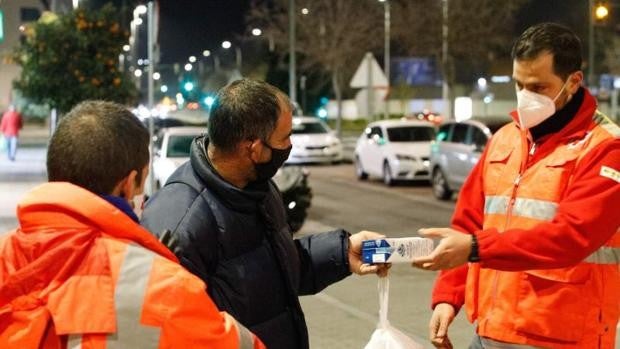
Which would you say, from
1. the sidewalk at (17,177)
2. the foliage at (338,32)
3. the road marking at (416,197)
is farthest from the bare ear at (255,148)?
the foliage at (338,32)

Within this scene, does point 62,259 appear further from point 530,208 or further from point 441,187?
point 441,187

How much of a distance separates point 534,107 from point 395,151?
799 inches

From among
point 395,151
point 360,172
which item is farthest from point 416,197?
point 360,172

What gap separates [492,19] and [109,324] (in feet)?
174

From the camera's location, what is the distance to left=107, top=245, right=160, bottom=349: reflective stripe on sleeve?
214 centimetres

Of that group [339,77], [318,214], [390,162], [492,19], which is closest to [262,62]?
[339,77]

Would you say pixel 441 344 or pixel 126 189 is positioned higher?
pixel 126 189

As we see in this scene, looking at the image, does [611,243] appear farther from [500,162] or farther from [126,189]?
[126,189]

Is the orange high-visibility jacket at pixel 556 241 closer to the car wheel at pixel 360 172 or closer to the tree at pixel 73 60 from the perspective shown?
the tree at pixel 73 60

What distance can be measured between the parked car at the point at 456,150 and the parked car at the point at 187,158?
147 inches

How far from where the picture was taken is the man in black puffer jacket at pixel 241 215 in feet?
9.57

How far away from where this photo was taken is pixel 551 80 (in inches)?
139

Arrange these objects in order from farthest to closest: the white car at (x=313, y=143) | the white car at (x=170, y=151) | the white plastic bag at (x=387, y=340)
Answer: the white car at (x=313, y=143) < the white car at (x=170, y=151) < the white plastic bag at (x=387, y=340)

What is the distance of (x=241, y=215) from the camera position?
3018 mm
